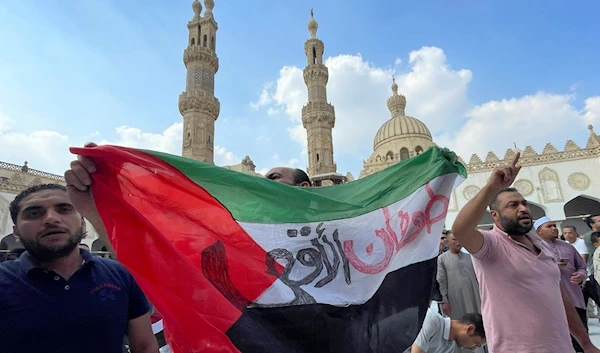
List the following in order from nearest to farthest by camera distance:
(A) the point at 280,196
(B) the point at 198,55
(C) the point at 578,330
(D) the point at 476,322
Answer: (A) the point at 280,196 < (C) the point at 578,330 < (D) the point at 476,322 < (B) the point at 198,55

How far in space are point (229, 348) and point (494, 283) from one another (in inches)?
62.8

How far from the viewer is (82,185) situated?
1.79m

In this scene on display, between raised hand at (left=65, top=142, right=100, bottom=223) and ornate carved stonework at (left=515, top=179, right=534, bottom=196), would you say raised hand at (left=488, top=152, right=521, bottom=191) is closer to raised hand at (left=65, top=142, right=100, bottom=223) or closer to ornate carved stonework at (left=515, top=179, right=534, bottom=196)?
raised hand at (left=65, top=142, right=100, bottom=223)

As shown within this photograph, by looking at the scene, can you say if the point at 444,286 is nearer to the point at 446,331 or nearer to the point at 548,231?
the point at 548,231

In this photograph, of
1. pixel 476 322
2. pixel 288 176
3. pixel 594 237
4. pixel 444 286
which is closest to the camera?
pixel 288 176

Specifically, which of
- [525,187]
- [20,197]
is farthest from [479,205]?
[525,187]

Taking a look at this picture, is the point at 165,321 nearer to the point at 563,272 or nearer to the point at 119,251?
the point at 119,251

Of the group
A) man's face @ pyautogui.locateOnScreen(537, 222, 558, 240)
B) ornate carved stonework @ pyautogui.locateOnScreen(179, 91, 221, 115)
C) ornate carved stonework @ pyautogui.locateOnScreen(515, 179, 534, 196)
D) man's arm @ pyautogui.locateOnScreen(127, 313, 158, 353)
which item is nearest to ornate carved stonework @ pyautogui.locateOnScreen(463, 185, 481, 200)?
ornate carved stonework @ pyautogui.locateOnScreen(515, 179, 534, 196)

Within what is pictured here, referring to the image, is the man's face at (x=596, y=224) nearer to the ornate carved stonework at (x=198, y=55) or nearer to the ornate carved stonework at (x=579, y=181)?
the ornate carved stonework at (x=579, y=181)

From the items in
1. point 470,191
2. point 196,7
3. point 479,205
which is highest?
point 196,7

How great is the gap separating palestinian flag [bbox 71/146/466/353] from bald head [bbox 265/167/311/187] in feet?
1.62

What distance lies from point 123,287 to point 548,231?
15.6 feet

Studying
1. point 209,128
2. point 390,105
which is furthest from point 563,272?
point 390,105

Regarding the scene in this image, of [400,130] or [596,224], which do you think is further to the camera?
[400,130]
